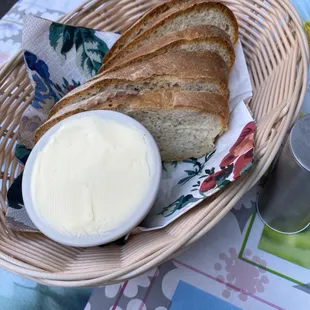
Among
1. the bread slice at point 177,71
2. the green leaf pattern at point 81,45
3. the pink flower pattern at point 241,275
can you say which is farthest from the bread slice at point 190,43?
the pink flower pattern at point 241,275

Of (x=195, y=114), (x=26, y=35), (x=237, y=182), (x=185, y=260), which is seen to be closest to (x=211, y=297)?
(x=185, y=260)

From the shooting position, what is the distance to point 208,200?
0.60 meters

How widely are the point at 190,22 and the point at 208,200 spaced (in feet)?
1.31

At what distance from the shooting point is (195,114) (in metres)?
0.69

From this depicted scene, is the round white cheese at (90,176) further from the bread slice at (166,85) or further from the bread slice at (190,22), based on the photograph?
the bread slice at (190,22)

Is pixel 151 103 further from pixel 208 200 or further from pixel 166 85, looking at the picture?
pixel 208 200

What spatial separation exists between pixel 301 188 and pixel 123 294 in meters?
0.36

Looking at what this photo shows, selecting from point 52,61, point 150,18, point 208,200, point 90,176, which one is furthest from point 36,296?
point 150,18

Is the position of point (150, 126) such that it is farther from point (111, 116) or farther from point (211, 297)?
point (211, 297)

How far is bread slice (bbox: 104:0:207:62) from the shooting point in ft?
2.59

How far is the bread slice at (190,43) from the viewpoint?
72cm

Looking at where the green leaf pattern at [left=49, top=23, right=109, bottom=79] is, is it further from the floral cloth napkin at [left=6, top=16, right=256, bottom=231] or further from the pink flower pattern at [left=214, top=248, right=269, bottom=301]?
the pink flower pattern at [left=214, top=248, right=269, bottom=301]

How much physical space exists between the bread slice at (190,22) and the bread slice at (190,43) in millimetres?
34

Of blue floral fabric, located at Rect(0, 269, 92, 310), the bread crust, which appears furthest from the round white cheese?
blue floral fabric, located at Rect(0, 269, 92, 310)
